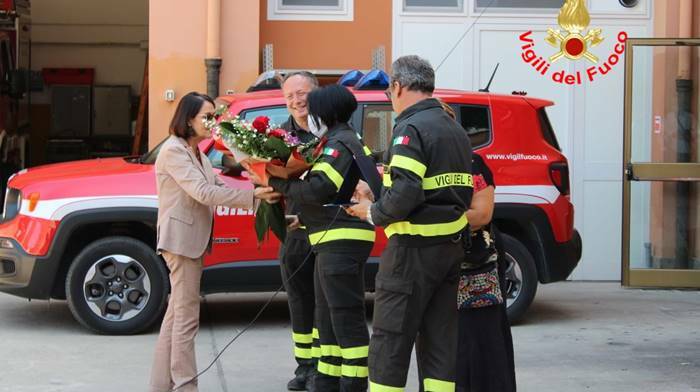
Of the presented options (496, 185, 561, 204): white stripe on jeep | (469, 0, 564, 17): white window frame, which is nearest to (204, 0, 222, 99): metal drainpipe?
(469, 0, 564, 17): white window frame

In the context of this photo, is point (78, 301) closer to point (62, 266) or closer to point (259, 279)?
point (62, 266)

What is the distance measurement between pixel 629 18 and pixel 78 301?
21.3 ft

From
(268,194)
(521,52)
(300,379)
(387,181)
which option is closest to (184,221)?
(268,194)

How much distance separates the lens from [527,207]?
30.1ft

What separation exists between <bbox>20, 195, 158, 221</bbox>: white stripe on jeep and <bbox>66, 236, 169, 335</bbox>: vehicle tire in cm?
28

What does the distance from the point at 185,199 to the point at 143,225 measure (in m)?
2.50

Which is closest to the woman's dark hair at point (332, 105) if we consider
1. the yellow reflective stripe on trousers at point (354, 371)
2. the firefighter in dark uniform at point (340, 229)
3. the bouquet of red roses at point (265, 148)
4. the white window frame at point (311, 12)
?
the firefighter in dark uniform at point (340, 229)

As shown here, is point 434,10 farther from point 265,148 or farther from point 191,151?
point 265,148

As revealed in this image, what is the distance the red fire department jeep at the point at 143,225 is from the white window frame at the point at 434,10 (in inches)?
109

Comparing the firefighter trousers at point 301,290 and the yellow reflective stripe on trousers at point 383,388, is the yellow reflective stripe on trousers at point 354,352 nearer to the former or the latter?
the firefighter trousers at point 301,290

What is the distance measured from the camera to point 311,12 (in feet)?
38.5

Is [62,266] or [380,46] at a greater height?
[380,46]

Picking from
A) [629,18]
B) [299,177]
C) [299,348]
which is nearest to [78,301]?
[299,348]

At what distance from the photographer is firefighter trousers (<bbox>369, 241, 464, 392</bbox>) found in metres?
5.27
